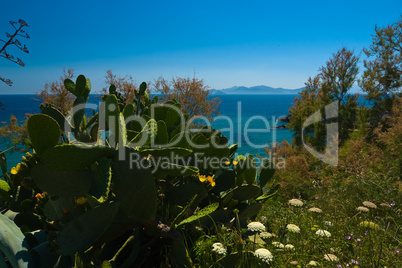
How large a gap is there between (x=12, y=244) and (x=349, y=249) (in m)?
2.00

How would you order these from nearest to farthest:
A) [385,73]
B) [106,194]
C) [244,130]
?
[106,194] → [244,130] → [385,73]

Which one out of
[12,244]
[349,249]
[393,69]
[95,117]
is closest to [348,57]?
[393,69]

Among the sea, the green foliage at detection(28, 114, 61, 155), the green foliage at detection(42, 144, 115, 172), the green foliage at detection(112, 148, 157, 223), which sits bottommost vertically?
the sea

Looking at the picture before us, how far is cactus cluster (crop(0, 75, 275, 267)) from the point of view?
136cm

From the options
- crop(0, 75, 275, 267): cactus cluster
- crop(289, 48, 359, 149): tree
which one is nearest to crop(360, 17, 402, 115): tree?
crop(289, 48, 359, 149): tree

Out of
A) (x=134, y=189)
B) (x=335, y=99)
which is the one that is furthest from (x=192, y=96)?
(x=134, y=189)

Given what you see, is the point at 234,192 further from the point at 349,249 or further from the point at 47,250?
the point at 47,250

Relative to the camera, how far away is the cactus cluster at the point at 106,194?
1.36 meters

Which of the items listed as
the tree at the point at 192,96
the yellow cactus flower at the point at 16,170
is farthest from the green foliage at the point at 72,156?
the tree at the point at 192,96

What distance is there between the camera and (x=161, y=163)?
1514 millimetres

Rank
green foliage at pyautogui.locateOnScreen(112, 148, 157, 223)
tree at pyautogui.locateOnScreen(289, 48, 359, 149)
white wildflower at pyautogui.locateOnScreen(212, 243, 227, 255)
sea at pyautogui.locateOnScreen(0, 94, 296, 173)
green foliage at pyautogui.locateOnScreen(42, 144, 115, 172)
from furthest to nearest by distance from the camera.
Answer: tree at pyautogui.locateOnScreen(289, 48, 359, 149)
sea at pyautogui.locateOnScreen(0, 94, 296, 173)
white wildflower at pyautogui.locateOnScreen(212, 243, 227, 255)
green foliage at pyautogui.locateOnScreen(112, 148, 157, 223)
green foliage at pyautogui.locateOnScreen(42, 144, 115, 172)

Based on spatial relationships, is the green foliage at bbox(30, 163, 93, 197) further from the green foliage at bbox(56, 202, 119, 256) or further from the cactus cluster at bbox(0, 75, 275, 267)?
the green foliage at bbox(56, 202, 119, 256)

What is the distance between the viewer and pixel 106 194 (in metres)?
1.30

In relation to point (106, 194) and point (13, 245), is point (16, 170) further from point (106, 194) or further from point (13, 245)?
point (106, 194)
